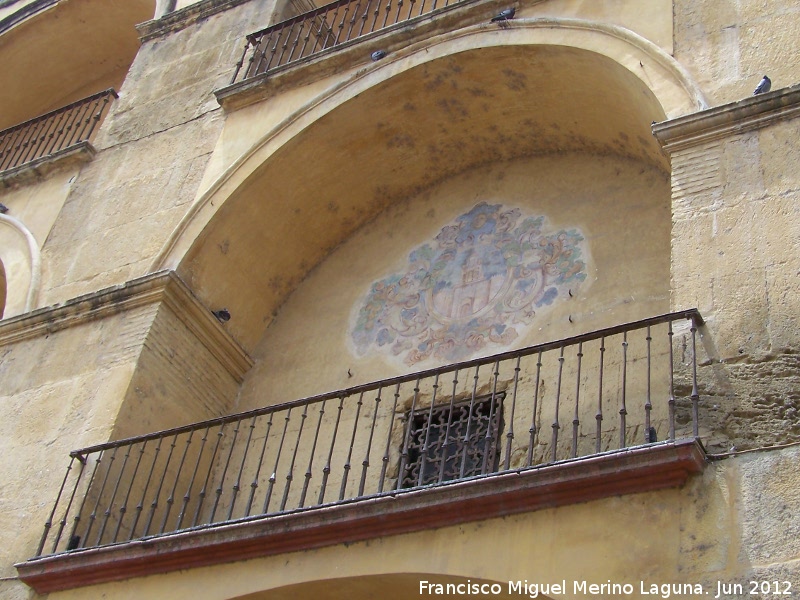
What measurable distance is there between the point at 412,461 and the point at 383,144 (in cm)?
271

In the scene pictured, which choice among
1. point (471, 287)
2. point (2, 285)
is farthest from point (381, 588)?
point (2, 285)

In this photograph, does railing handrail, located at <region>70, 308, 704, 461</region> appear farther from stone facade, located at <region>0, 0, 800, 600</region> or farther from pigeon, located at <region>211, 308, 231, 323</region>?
pigeon, located at <region>211, 308, 231, 323</region>

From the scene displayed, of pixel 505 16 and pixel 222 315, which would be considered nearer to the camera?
pixel 505 16

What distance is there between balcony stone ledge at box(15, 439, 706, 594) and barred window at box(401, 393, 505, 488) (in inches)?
38.3

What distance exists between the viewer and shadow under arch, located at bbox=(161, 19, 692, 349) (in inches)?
319

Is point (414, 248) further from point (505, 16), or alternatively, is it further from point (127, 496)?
point (127, 496)

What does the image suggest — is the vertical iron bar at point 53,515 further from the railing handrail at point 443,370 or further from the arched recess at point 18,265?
the arched recess at point 18,265

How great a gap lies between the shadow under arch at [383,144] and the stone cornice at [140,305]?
0.62 ft

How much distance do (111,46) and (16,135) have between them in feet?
6.13

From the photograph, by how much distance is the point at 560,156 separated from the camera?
8.66 m

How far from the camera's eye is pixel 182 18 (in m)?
11.2

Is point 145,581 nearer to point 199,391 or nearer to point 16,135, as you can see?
point 199,391

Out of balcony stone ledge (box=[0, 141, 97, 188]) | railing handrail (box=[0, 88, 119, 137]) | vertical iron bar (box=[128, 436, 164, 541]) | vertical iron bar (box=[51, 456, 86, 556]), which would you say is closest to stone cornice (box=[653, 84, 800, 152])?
vertical iron bar (box=[128, 436, 164, 541])

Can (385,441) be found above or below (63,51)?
below
